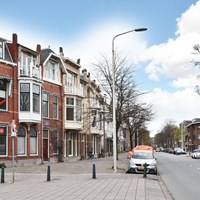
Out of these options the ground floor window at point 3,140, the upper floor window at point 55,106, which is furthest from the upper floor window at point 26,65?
the upper floor window at point 55,106

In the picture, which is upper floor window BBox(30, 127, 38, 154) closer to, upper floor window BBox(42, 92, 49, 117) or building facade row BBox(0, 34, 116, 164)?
building facade row BBox(0, 34, 116, 164)

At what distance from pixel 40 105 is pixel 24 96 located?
7.68 feet

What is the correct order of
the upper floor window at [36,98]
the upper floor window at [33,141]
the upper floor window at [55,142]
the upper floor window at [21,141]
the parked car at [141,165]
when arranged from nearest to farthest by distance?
the parked car at [141,165]
the upper floor window at [21,141]
the upper floor window at [36,98]
the upper floor window at [33,141]
the upper floor window at [55,142]

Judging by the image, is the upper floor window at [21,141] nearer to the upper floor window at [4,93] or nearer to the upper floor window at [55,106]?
the upper floor window at [4,93]

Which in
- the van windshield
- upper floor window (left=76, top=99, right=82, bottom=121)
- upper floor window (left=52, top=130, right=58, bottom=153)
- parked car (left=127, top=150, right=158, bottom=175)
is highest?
upper floor window (left=76, top=99, right=82, bottom=121)

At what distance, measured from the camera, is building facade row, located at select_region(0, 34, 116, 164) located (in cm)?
3366

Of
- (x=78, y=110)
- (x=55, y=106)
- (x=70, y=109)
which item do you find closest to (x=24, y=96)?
(x=55, y=106)

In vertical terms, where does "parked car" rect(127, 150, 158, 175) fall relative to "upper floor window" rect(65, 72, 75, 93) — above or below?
below

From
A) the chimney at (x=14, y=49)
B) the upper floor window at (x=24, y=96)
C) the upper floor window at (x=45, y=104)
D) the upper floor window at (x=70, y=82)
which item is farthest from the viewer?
the upper floor window at (x=70, y=82)

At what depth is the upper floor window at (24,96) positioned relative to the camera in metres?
35.1

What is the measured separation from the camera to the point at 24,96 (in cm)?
3525

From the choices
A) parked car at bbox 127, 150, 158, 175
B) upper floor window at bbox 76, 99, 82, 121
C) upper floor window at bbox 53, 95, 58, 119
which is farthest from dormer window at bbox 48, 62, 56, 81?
parked car at bbox 127, 150, 158, 175

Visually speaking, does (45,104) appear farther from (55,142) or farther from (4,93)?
(4,93)

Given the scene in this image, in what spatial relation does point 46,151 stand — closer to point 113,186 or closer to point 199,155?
point 113,186
